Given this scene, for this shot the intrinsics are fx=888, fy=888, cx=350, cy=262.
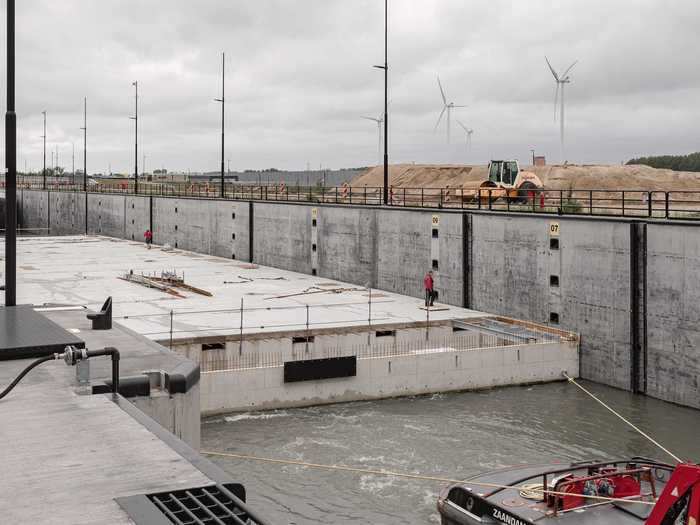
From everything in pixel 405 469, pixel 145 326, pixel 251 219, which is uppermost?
pixel 251 219

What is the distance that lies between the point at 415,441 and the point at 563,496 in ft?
27.5

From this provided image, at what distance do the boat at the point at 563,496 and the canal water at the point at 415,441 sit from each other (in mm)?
2071

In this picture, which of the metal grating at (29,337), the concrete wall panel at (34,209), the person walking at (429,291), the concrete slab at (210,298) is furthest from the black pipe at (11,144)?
the concrete wall panel at (34,209)

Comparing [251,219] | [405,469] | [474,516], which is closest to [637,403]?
[405,469]

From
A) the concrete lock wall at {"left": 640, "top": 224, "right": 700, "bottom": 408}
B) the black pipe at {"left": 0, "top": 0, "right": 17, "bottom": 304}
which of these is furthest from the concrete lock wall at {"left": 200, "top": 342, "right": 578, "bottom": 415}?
the black pipe at {"left": 0, "top": 0, "right": 17, "bottom": 304}

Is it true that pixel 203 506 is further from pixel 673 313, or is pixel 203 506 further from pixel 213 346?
pixel 673 313

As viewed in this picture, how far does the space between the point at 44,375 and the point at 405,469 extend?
9.90 meters

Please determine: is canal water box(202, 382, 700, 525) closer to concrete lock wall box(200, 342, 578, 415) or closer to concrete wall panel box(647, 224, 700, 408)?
concrete lock wall box(200, 342, 578, 415)

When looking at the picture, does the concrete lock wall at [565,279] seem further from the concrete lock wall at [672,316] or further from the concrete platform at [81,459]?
the concrete platform at [81,459]

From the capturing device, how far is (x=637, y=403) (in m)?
28.7

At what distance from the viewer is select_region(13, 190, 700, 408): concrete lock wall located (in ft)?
94.0

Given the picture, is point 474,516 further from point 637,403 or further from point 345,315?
point 345,315

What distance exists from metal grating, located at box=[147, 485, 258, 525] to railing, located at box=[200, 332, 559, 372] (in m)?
19.4

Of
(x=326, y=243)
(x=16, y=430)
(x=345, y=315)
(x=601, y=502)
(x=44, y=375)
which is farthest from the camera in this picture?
(x=326, y=243)
